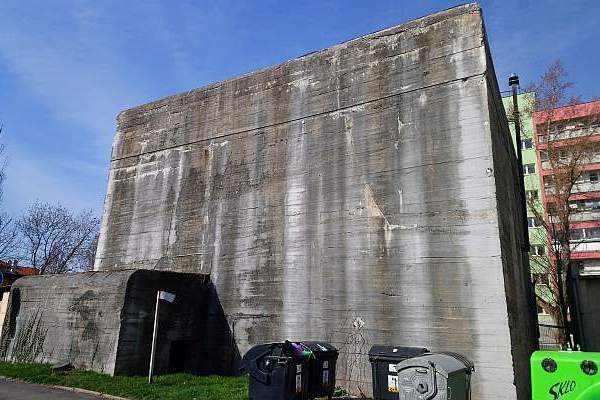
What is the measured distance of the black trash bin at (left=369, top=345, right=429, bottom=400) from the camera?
26.3 feet

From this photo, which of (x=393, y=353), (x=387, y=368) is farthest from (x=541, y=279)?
(x=387, y=368)

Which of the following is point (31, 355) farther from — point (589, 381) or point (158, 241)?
point (589, 381)

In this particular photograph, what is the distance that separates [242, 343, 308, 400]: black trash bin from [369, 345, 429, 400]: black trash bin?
1365 mm

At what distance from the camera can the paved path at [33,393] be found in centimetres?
909

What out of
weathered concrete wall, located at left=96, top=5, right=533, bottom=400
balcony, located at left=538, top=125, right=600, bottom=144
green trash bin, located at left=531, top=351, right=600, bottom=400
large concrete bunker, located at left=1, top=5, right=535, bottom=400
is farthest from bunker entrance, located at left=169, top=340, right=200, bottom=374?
balcony, located at left=538, top=125, right=600, bottom=144

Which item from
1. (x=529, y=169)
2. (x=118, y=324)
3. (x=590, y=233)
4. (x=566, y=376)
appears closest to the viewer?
(x=566, y=376)

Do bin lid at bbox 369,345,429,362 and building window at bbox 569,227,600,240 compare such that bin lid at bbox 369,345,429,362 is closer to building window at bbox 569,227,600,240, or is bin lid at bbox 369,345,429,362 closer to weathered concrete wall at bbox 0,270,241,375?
weathered concrete wall at bbox 0,270,241,375

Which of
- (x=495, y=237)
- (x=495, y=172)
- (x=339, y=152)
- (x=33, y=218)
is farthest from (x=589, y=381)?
(x=33, y=218)

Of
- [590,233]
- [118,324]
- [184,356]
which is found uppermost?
[590,233]

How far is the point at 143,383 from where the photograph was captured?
10.4 meters

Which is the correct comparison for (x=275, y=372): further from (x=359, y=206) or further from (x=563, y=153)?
(x=563, y=153)

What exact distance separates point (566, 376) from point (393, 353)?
397cm

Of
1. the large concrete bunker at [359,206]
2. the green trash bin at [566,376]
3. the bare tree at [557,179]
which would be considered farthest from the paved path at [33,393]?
the bare tree at [557,179]

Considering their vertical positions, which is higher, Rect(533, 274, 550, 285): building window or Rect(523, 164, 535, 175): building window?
Rect(523, 164, 535, 175): building window
